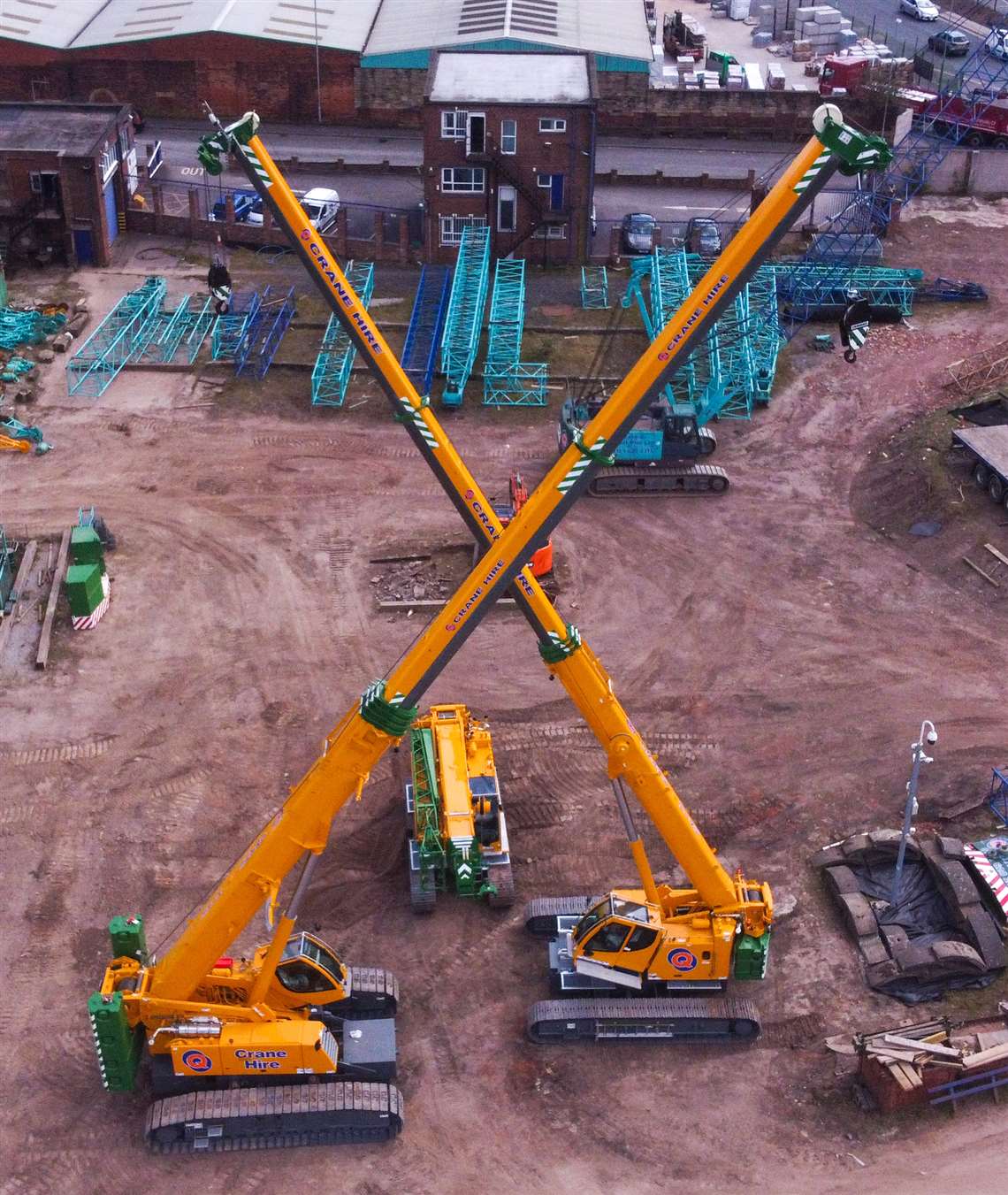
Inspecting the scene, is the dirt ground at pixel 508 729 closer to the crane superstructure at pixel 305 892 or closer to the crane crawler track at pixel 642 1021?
the crane crawler track at pixel 642 1021

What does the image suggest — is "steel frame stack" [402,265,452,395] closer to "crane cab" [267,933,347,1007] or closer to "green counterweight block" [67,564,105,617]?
"green counterweight block" [67,564,105,617]

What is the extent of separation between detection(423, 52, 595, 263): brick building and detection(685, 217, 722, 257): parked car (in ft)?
12.9

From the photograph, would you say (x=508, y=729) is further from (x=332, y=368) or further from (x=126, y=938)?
(x=332, y=368)

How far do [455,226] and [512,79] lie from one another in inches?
239

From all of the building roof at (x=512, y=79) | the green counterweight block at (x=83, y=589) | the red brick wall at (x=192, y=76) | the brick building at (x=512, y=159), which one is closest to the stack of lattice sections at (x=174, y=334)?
the brick building at (x=512, y=159)

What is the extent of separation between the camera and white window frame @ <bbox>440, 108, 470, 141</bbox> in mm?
49969

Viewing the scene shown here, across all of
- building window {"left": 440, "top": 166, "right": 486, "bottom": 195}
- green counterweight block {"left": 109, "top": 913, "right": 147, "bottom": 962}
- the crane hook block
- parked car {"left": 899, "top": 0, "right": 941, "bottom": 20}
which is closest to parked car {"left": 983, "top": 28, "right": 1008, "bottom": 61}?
parked car {"left": 899, "top": 0, "right": 941, "bottom": 20}

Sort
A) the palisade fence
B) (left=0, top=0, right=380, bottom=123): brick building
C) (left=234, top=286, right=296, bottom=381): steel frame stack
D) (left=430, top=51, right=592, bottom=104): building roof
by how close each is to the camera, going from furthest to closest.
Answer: (left=0, top=0, right=380, bottom=123): brick building, the palisade fence, (left=430, top=51, right=592, bottom=104): building roof, (left=234, top=286, right=296, bottom=381): steel frame stack

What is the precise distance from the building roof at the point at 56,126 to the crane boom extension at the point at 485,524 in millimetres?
35320

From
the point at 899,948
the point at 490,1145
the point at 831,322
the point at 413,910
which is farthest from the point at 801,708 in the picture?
the point at 831,322

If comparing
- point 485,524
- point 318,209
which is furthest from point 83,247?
point 485,524

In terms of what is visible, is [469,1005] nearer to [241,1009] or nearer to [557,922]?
[557,922]

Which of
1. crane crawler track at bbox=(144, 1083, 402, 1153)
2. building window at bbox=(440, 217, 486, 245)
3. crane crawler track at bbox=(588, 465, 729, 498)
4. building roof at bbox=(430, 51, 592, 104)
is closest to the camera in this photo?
crane crawler track at bbox=(144, 1083, 402, 1153)

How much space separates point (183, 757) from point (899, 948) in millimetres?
15087
